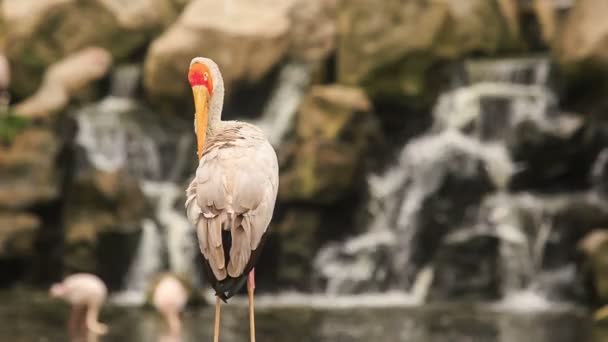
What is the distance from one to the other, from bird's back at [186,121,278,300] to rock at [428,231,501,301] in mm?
8774

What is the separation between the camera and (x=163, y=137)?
52.9 feet

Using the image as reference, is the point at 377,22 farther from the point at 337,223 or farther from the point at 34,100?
the point at 34,100

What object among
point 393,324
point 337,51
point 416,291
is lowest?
point 393,324

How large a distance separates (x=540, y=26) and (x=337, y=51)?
2.84 meters

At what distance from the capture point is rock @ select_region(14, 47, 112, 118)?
15.8m

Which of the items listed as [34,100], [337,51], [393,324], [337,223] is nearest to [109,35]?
[34,100]

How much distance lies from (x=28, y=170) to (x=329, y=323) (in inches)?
188

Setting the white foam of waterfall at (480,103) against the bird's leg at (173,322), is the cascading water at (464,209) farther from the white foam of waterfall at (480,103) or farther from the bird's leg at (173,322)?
the bird's leg at (173,322)

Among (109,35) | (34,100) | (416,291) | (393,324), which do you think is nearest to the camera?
(393,324)

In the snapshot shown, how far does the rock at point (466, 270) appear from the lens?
47.0ft

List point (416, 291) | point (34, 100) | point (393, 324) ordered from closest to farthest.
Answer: point (393, 324), point (416, 291), point (34, 100)

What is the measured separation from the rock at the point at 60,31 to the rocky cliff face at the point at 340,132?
27 millimetres

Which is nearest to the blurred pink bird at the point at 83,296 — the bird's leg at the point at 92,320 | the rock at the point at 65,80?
the bird's leg at the point at 92,320

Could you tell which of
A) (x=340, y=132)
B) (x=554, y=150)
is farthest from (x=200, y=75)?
(x=554, y=150)
